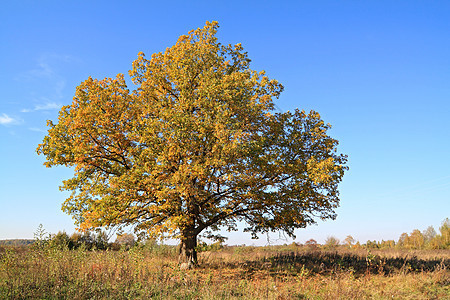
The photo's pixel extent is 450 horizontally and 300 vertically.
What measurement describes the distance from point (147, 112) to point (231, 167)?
207 inches

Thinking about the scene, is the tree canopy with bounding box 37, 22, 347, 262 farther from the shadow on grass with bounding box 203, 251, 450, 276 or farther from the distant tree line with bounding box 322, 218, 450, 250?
the distant tree line with bounding box 322, 218, 450, 250

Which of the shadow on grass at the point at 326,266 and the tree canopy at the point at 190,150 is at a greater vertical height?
the tree canopy at the point at 190,150

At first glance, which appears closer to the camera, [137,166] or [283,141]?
[137,166]

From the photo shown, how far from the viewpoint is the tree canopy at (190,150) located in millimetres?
14328

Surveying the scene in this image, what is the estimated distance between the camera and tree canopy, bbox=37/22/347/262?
564 inches

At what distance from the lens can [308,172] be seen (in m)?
15.5

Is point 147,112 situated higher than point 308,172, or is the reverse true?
point 147,112

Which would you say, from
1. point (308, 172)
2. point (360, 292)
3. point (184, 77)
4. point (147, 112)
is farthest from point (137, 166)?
point (360, 292)

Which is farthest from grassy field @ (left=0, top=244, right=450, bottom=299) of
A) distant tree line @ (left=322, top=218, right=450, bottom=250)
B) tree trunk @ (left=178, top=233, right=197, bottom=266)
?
distant tree line @ (left=322, top=218, right=450, bottom=250)

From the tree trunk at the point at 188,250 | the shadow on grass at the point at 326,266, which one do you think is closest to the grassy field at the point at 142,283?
the shadow on grass at the point at 326,266

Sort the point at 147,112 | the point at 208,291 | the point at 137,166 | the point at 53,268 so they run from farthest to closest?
the point at 147,112 < the point at 137,166 < the point at 53,268 < the point at 208,291

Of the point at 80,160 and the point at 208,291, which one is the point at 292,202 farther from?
the point at 80,160

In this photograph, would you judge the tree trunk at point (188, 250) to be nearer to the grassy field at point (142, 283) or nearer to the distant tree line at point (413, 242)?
the grassy field at point (142, 283)

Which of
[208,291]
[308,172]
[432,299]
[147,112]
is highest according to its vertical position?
[147,112]
